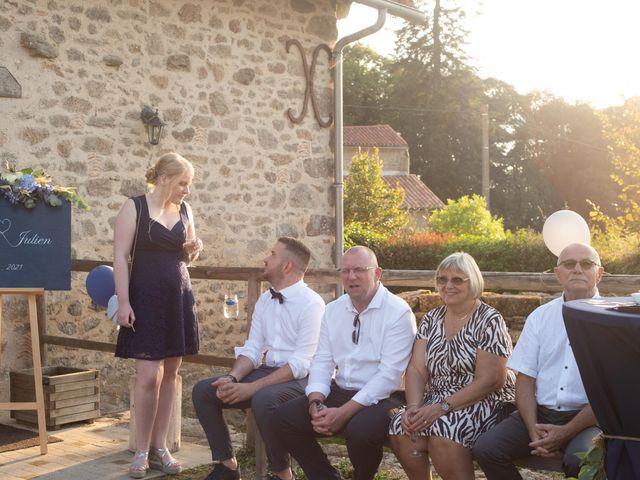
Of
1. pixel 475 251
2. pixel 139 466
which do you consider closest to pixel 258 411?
pixel 139 466

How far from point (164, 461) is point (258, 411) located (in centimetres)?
88

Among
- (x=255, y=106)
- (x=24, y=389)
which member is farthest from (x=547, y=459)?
(x=255, y=106)

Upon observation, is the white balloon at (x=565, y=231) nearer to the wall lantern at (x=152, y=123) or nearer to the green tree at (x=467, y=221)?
the wall lantern at (x=152, y=123)

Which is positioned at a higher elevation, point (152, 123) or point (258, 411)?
point (152, 123)

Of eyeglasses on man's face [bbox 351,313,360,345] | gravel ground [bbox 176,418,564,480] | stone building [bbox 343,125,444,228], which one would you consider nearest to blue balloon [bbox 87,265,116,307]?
gravel ground [bbox 176,418,564,480]

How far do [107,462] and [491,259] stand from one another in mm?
15801

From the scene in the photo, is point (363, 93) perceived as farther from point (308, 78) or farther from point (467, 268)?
point (467, 268)

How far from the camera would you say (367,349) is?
152 inches

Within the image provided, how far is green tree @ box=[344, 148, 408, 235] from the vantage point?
95.7 ft

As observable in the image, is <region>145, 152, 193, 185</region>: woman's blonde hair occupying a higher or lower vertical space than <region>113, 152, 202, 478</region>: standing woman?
higher

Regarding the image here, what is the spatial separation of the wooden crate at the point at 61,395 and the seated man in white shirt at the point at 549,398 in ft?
10.4

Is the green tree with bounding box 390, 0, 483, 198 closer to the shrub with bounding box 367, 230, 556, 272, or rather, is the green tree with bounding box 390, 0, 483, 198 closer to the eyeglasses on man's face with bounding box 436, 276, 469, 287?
the shrub with bounding box 367, 230, 556, 272

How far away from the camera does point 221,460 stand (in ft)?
13.5

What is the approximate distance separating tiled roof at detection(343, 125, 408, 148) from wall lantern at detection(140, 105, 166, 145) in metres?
28.9
